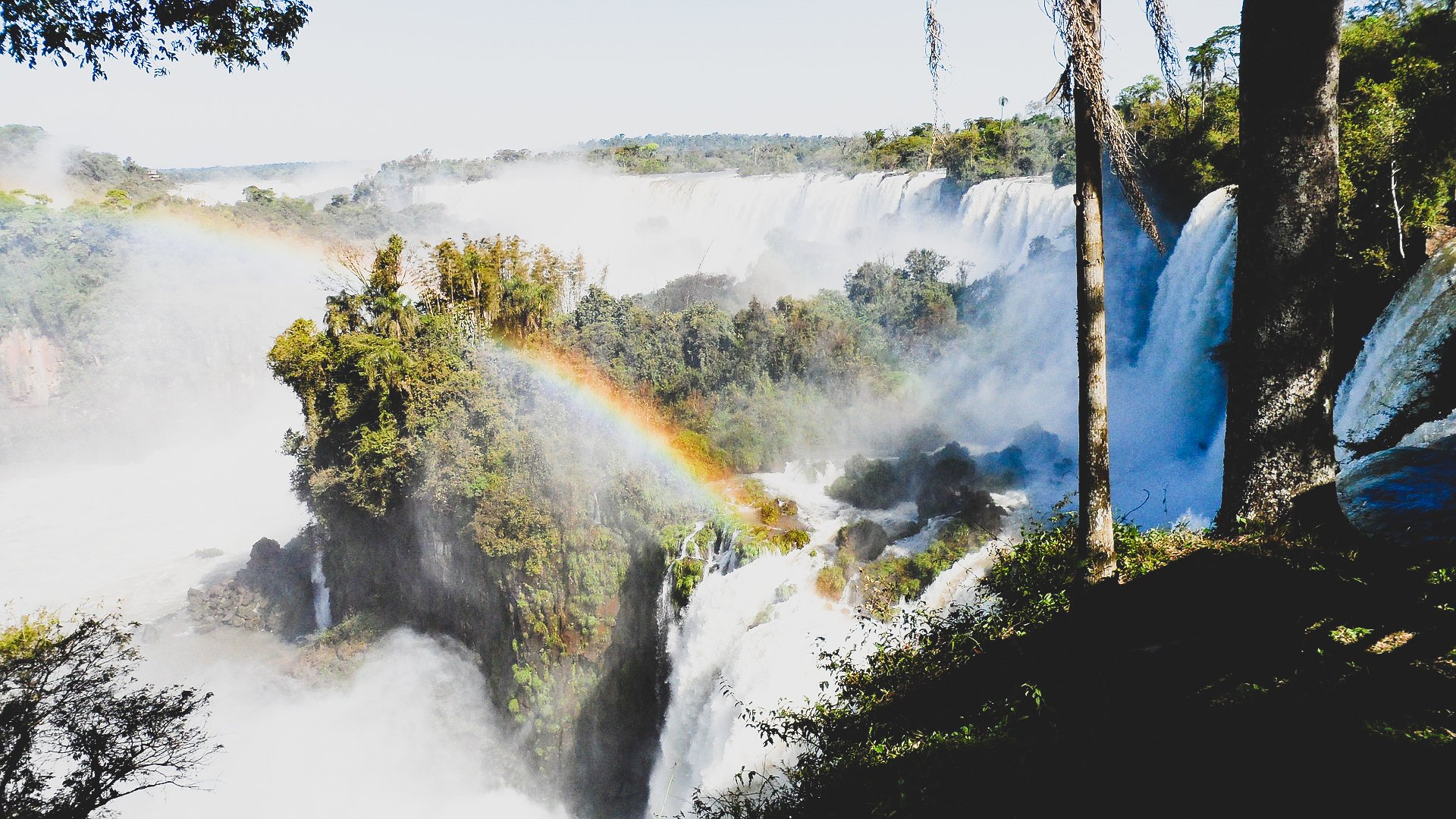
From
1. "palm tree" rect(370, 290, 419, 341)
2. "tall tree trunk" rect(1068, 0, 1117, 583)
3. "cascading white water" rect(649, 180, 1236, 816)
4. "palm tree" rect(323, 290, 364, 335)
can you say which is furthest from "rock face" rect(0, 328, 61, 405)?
"tall tree trunk" rect(1068, 0, 1117, 583)

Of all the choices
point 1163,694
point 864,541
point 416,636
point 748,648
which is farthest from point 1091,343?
point 416,636

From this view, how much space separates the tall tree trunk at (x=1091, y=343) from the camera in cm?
553

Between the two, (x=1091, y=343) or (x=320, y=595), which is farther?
(x=320, y=595)

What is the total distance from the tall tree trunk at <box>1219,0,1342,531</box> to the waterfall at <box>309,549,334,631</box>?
29856 millimetres

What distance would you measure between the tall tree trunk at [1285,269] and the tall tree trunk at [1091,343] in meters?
1.75

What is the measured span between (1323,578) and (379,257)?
26.2 m

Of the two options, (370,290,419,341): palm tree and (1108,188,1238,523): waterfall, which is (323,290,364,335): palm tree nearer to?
(370,290,419,341): palm tree

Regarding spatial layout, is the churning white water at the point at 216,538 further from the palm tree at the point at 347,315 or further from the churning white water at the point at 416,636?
the palm tree at the point at 347,315

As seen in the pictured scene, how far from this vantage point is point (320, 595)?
2914 centimetres

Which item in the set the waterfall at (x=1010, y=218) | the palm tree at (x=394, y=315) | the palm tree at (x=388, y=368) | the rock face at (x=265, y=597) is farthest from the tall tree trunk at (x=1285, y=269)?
the rock face at (x=265, y=597)

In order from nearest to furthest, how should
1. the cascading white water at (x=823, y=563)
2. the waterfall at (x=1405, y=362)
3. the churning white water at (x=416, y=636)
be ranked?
the waterfall at (x=1405, y=362) < the cascading white water at (x=823, y=563) < the churning white water at (x=416, y=636)

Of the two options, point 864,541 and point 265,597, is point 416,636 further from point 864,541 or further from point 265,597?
point 864,541

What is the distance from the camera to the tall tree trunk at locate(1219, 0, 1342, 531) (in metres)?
6.09

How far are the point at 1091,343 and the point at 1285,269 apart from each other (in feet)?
7.24
